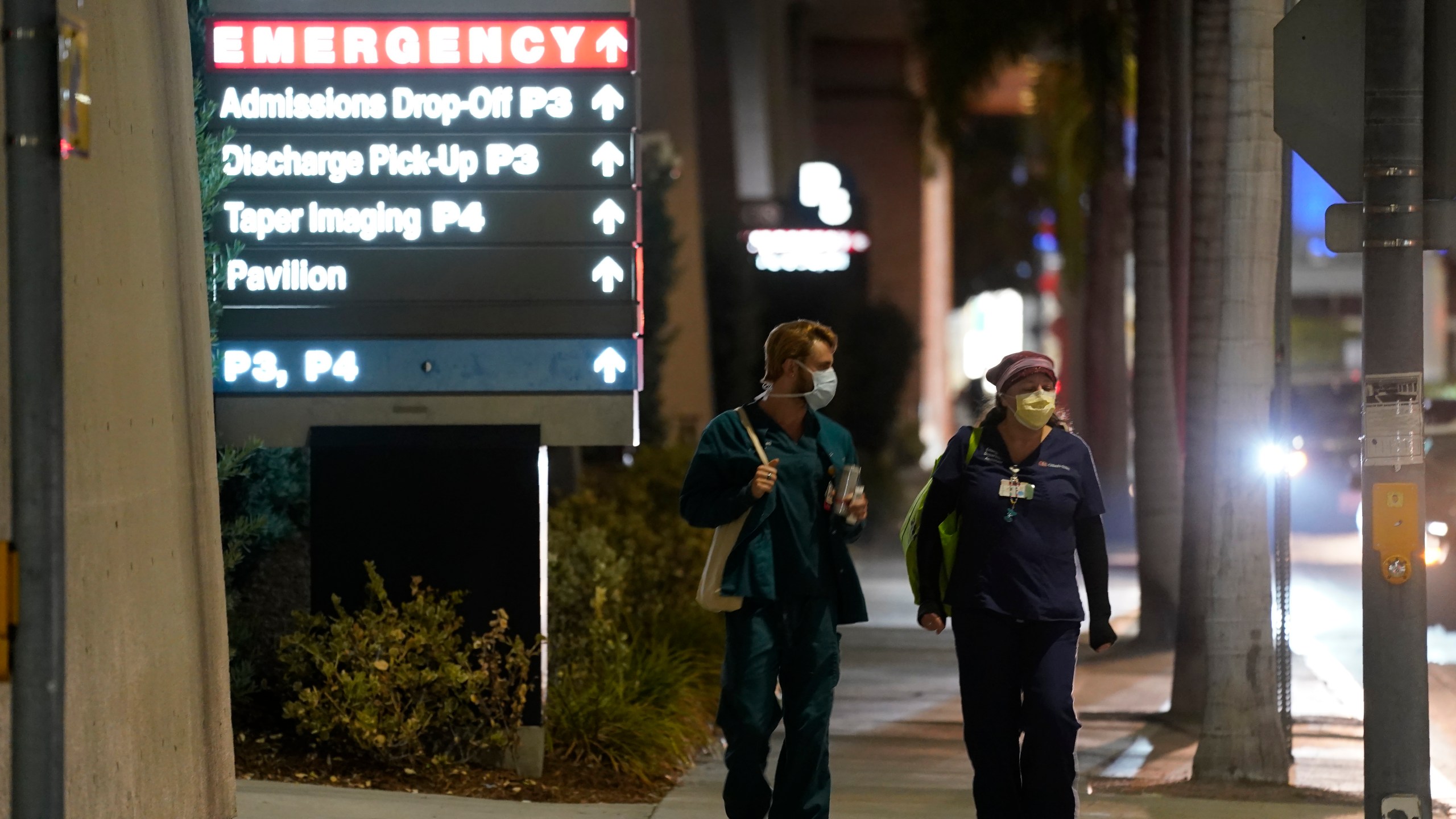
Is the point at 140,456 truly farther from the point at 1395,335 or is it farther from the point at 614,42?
the point at 1395,335

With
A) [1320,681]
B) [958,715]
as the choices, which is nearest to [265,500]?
[958,715]

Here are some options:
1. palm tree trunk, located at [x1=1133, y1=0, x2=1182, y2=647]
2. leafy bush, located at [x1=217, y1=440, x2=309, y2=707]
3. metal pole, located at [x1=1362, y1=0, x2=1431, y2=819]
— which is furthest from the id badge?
palm tree trunk, located at [x1=1133, y1=0, x2=1182, y2=647]

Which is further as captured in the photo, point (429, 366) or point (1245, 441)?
point (1245, 441)

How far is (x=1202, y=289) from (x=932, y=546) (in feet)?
14.1

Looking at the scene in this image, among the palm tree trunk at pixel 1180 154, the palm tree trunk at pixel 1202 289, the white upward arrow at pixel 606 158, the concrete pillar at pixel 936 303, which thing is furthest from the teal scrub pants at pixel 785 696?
the concrete pillar at pixel 936 303

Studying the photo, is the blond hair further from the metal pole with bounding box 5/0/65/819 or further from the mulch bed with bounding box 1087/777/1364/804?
the mulch bed with bounding box 1087/777/1364/804

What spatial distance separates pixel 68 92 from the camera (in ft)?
13.1

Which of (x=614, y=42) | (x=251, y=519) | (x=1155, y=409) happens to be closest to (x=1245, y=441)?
(x=614, y=42)

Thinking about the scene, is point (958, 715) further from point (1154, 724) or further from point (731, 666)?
point (731, 666)

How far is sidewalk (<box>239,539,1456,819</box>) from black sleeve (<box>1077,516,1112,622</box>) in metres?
1.65

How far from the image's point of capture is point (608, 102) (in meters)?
7.62

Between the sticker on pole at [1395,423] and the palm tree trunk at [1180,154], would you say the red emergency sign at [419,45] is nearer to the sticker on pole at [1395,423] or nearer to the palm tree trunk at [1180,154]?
the sticker on pole at [1395,423]

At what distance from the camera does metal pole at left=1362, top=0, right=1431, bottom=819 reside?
5703mm

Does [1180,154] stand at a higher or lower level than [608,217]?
higher
